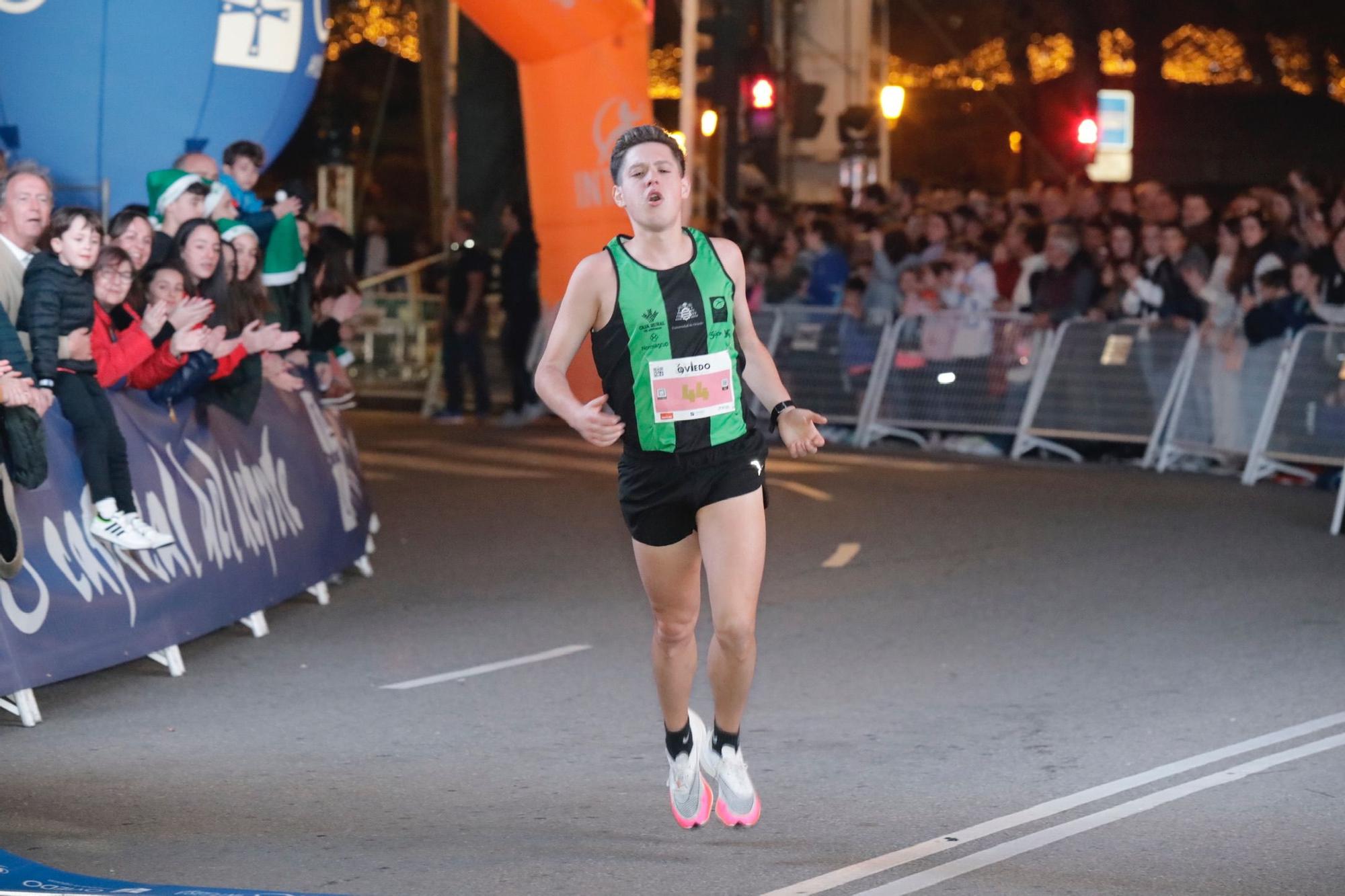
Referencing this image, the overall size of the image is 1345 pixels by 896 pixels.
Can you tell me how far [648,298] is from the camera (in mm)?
6004

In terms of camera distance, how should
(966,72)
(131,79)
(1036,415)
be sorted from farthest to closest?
(966,72) < (1036,415) < (131,79)

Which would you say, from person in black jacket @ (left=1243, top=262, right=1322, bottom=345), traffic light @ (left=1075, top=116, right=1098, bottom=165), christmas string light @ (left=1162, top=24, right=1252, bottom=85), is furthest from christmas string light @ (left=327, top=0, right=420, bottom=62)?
person in black jacket @ (left=1243, top=262, right=1322, bottom=345)

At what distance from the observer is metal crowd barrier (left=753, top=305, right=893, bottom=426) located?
764 inches

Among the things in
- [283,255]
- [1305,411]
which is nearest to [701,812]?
[283,255]

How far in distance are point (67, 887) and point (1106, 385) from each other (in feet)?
44.9

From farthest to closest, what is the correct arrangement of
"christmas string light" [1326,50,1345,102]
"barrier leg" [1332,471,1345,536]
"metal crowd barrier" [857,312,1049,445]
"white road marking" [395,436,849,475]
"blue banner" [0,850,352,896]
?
1. "christmas string light" [1326,50,1345,102]
2. "metal crowd barrier" [857,312,1049,445]
3. "white road marking" [395,436,849,475]
4. "barrier leg" [1332,471,1345,536]
5. "blue banner" [0,850,352,896]

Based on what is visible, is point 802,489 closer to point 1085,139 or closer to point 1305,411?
point 1305,411

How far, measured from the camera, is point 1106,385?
1766cm

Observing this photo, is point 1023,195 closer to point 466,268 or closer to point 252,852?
point 466,268

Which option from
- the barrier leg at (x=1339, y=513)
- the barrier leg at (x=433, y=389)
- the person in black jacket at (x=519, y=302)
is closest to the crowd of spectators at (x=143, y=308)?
the barrier leg at (x=1339, y=513)

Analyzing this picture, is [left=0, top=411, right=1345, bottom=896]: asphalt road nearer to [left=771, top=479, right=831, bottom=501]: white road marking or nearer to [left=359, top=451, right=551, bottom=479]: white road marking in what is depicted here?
[left=771, top=479, right=831, bottom=501]: white road marking

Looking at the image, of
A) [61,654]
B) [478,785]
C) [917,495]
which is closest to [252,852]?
[478,785]

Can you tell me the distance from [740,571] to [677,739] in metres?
0.60

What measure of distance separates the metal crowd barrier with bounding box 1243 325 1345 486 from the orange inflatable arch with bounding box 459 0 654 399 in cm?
531
